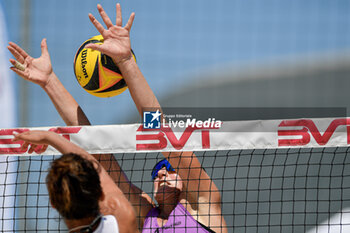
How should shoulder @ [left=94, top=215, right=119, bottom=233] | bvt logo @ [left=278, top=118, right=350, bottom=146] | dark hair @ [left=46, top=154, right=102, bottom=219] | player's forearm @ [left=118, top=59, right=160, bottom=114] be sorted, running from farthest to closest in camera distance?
bvt logo @ [left=278, top=118, right=350, bottom=146] < player's forearm @ [left=118, top=59, right=160, bottom=114] < shoulder @ [left=94, top=215, right=119, bottom=233] < dark hair @ [left=46, top=154, right=102, bottom=219]

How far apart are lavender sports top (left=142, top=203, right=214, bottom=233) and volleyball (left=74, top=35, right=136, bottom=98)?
98 centimetres

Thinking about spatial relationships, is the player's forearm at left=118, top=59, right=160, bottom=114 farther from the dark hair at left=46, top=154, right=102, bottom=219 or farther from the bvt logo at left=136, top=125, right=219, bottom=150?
the dark hair at left=46, top=154, right=102, bottom=219

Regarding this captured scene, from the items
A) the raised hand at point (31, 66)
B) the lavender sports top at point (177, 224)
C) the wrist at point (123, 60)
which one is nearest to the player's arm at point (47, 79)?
the raised hand at point (31, 66)

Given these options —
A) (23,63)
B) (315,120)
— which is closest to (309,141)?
(315,120)

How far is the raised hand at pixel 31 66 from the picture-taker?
3531 millimetres

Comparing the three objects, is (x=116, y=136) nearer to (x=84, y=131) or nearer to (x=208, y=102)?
(x=84, y=131)

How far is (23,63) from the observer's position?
11.8 feet

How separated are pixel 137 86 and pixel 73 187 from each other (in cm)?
137

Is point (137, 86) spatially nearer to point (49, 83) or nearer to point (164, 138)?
point (164, 138)

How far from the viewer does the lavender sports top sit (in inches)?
135

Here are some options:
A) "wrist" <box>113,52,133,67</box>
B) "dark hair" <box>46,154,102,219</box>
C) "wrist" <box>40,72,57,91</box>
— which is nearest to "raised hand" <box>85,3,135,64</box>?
"wrist" <box>113,52,133,67</box>

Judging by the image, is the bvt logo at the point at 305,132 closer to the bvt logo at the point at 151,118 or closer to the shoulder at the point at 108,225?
the bvt logo at the point at 151,118

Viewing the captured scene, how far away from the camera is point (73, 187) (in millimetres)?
2105

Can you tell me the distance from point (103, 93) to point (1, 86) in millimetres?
3442
